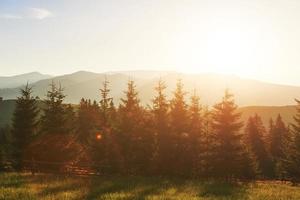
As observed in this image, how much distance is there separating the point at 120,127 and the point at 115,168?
4.37m

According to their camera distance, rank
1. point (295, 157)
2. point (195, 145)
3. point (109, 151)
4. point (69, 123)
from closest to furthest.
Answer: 1. point (195, 145)
2. point (109, 151)
3. point (295, 157)
4. point (69, 123)

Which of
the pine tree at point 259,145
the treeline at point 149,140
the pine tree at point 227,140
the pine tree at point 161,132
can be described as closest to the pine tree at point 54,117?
the treeline at point 149,140

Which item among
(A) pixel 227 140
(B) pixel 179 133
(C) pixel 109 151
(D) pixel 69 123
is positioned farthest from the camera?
(D) pixel 69 123

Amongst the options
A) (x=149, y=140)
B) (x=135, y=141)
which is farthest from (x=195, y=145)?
(x=135, y=141)

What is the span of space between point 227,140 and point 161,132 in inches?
278

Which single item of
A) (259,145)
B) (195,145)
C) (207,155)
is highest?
(195,145)

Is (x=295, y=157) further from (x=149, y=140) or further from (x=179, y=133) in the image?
(x=149, y=140)

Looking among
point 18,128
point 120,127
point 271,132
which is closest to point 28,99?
point 18,128

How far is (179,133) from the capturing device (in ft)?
134

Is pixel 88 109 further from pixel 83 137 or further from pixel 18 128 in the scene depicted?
pixel 18 128

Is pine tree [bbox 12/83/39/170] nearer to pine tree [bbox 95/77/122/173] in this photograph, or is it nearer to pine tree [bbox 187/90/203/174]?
pine tree [bbox 95/77/122/173]

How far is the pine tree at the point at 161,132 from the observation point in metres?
40.3

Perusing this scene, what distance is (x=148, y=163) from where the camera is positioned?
4112 centimetres

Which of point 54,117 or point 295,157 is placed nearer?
point 54,117
